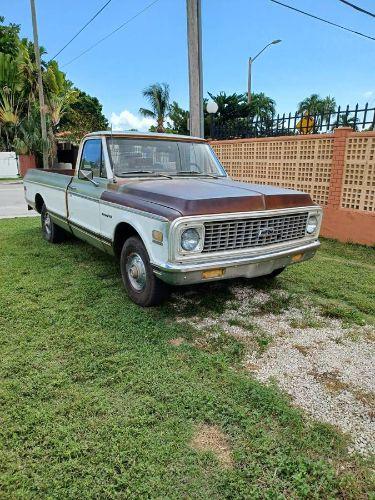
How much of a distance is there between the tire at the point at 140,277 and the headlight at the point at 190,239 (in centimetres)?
56

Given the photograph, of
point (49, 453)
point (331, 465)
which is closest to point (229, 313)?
point (331, 465)

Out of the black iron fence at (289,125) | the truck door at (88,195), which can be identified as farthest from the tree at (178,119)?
the truck door at (88,195)

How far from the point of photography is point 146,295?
3.90m

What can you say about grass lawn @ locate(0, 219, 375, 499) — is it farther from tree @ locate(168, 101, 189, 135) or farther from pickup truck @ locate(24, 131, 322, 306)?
tree @ locate(168, 101, 189, 135)

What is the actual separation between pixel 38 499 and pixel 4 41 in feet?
116

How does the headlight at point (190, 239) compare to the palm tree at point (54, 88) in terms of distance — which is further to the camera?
the palm tree at point (54, 88)

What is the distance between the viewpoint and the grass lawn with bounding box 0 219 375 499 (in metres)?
1.99

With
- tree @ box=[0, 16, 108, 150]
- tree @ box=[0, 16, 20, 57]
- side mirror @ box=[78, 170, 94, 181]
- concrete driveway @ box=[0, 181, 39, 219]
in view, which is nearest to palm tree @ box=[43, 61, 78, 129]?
tree @ box=[0, 16, 108, 150]

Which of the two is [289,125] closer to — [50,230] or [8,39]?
[50,230]

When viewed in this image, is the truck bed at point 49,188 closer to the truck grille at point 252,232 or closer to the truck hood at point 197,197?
the truck hood at point 197,197

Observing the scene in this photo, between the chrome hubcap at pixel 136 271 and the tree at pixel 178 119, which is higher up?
the tree at pixel 178 119

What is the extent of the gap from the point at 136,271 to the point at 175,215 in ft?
3.43

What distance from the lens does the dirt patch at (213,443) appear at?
2148 mm

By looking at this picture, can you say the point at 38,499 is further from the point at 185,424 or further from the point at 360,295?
the point at 360,295
